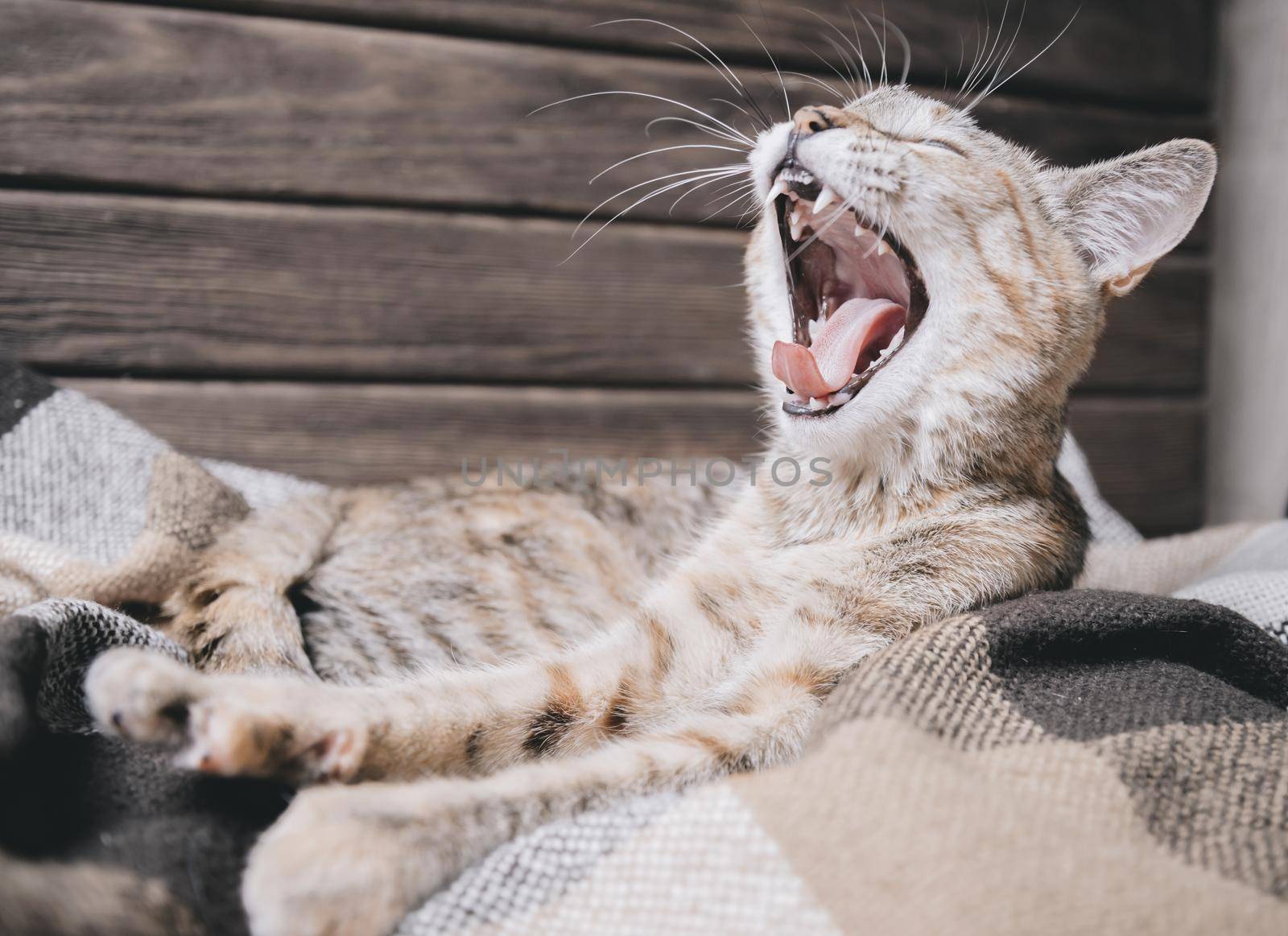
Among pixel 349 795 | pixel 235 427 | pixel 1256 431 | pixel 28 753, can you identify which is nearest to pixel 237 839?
pixel 349 795

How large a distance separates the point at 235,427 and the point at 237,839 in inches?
51.2

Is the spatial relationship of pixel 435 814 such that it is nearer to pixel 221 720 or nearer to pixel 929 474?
pixel 221 720

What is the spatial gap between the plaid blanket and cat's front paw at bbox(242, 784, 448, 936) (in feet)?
0.10

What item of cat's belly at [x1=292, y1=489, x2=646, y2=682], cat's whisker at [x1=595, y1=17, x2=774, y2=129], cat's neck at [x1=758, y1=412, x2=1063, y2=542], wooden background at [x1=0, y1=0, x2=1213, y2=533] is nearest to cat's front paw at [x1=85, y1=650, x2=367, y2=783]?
cat's belly at [x1=292, y1=489, x2=646, y2=682]

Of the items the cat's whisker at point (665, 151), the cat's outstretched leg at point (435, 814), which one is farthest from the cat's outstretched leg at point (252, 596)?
the cat's whisker at point (665, 151)

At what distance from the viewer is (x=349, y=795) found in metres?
0.79

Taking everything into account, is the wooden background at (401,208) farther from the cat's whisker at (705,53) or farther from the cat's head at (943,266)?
the cat's head at (943,266)

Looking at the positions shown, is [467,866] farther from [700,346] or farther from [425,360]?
[700,346]

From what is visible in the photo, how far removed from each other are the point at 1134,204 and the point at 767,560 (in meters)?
0.82

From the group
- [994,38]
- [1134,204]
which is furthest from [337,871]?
[994,38]

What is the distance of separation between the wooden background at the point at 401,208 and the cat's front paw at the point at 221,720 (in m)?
1.18

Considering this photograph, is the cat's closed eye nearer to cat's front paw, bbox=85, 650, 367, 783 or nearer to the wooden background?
the wooden background

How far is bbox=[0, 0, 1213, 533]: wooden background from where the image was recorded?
173cm

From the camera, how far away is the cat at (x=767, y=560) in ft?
2.79
